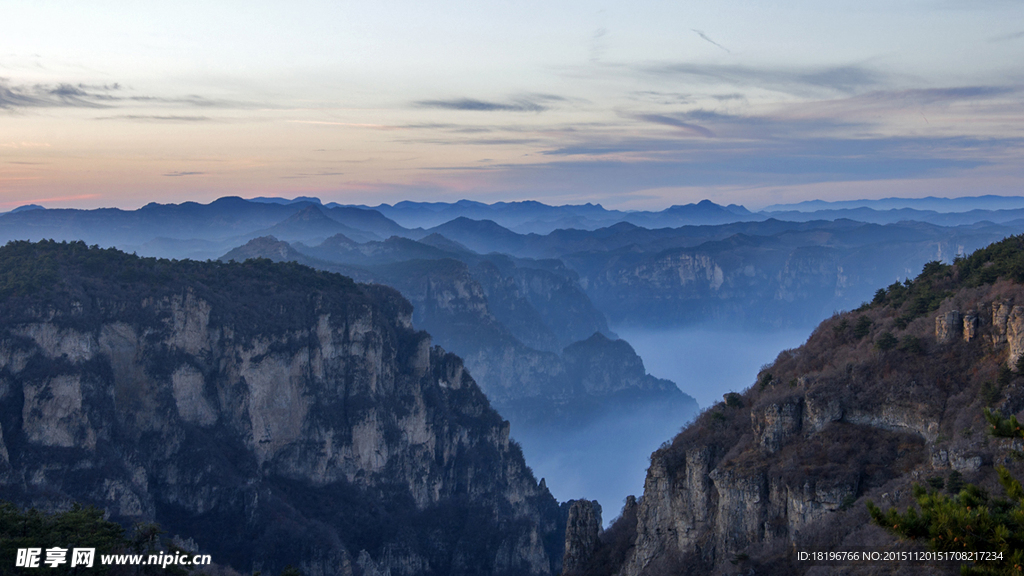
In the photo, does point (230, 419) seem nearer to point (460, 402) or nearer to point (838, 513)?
point (460, 402)

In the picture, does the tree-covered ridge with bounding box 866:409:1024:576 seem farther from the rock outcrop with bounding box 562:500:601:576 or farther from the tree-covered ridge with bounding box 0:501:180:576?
the rock outcrop with bounding box 562:500:601:576

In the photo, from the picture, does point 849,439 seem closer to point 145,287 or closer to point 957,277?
point 957,277

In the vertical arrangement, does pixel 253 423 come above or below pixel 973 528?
below

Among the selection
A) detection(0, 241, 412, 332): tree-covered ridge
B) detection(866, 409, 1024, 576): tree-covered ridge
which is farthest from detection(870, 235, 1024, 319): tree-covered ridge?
detection(0, 241, 412, 332): tree-covered ridge

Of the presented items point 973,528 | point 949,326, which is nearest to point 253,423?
point 949,326

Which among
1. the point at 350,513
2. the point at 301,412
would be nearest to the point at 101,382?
the point at 301,412

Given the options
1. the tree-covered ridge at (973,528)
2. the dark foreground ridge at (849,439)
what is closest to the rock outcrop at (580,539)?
the dark foreground ridge at (849,439)

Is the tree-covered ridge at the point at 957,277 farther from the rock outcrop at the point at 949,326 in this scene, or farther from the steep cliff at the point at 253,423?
the steep cliff at the point at 253,423
